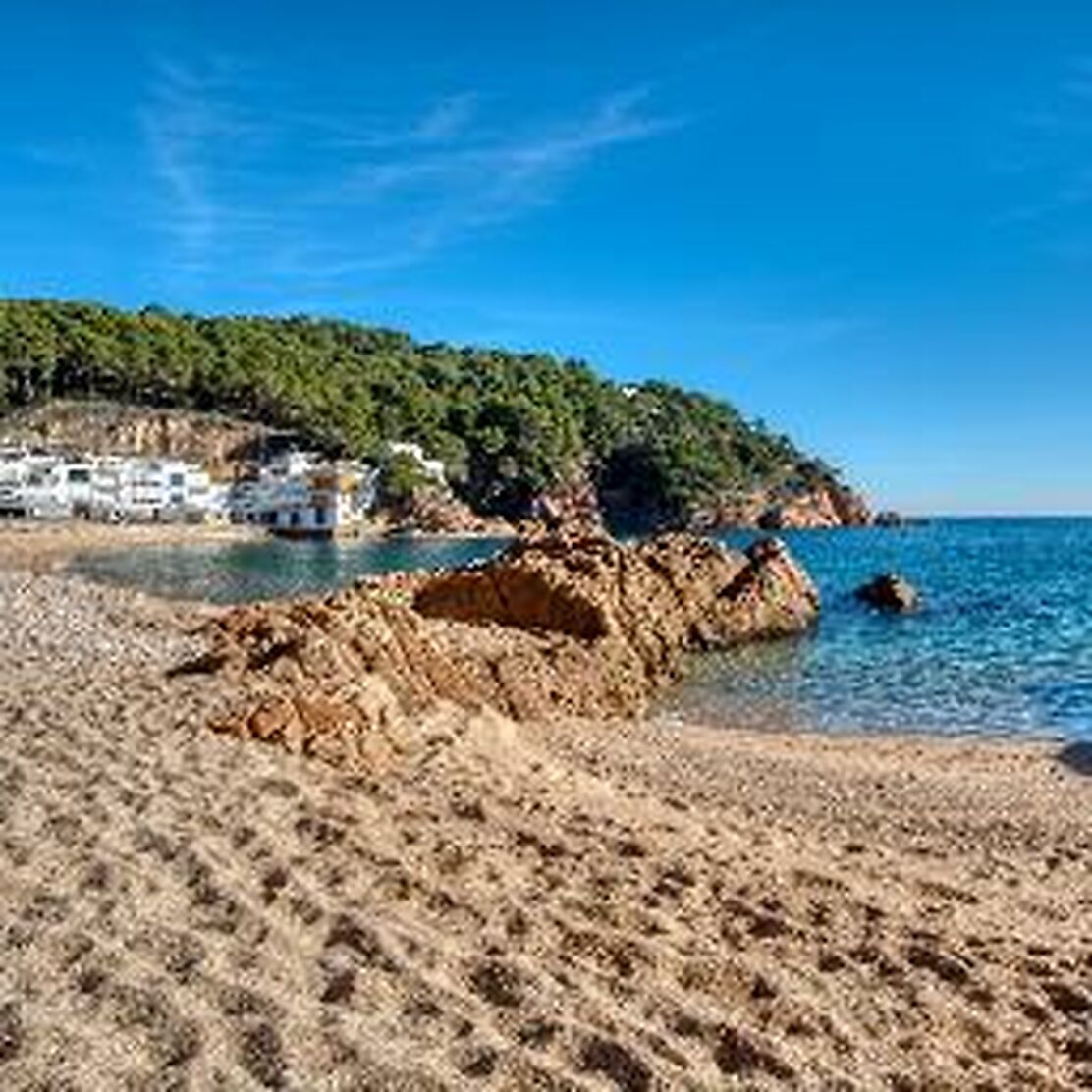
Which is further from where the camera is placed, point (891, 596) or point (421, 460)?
point (421, 460)

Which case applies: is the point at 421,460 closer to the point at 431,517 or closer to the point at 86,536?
the point at 431,517

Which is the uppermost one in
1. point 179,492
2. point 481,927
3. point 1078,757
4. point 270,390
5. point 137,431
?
point 270,390

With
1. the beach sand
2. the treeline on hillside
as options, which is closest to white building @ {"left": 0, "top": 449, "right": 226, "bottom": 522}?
the treeline on hillside

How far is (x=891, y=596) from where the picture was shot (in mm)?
63750

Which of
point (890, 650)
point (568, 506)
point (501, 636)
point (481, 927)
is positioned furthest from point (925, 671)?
point (568, 506)

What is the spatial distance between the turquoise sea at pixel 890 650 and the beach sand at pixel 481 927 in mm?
14047

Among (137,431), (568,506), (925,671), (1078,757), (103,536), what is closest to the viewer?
(1078,757)

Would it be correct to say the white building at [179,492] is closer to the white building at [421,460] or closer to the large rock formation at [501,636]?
Result: the white building at [421,460]

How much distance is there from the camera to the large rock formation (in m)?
17.1

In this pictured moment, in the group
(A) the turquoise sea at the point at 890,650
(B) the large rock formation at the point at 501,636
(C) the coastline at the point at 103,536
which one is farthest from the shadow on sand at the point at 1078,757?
(C) the coastline at the point at 103,536

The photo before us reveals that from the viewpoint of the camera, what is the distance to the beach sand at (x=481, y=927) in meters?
8.25

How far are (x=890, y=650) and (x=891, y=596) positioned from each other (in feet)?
58.1

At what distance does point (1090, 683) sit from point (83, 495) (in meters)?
115

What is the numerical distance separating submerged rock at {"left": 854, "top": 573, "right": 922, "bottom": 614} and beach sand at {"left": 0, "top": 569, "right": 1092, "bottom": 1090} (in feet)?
148
